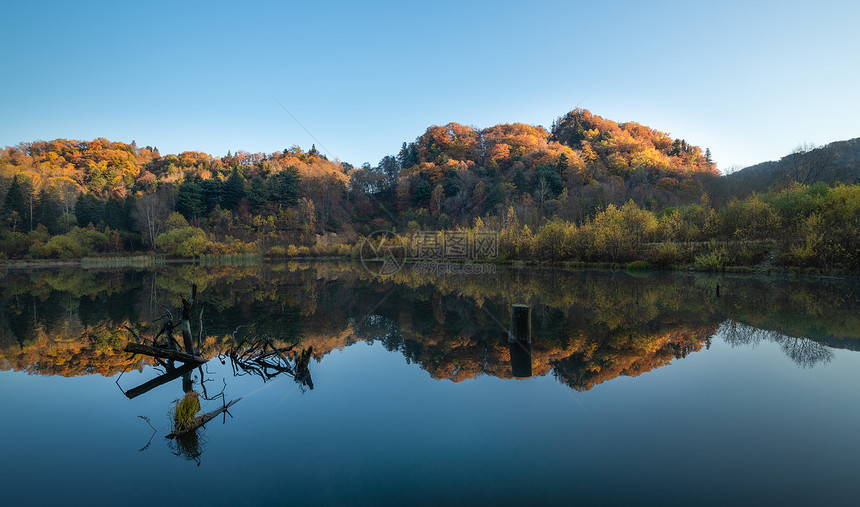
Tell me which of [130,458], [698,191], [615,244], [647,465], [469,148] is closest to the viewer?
[647,465]

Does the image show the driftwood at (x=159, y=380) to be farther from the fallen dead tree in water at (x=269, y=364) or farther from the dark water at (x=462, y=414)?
the fallen dead tree in water at (x=269, y=364)

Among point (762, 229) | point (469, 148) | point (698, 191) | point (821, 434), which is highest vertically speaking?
point (469, 148)

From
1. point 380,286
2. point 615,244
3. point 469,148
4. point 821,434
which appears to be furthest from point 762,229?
point 469,148

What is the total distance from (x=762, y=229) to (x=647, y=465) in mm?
24261

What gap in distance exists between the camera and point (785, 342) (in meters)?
7.58

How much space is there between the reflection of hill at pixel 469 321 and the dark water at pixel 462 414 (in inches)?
3.0

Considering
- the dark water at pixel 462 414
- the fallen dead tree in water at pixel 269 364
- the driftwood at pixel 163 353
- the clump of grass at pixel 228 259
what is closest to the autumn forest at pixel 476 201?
the clump of grass at pixel 228 259

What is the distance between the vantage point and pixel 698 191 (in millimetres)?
42969

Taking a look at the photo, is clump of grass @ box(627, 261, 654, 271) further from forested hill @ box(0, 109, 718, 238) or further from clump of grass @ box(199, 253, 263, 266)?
clump of grass @ box(199, 253, 263, 266)

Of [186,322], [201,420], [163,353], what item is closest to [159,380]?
[163,353]

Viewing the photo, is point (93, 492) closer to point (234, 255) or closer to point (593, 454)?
point (593, 454)

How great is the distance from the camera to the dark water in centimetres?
335

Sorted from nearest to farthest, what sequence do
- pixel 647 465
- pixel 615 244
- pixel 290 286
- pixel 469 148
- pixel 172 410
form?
pixel 647 465 < pixel 172 410 < pixel 290 286 < pixel 615 244 < pixel 469 148

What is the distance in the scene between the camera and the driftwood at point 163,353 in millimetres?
5907
